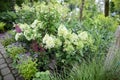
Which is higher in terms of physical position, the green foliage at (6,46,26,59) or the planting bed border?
the green foliage at (6,46,26,59)

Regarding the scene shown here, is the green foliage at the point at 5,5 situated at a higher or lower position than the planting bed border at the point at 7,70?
higher

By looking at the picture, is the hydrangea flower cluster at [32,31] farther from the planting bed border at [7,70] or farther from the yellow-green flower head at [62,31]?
the planting bed border at [7,70]

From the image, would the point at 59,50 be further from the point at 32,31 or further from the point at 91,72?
the point at 91,72

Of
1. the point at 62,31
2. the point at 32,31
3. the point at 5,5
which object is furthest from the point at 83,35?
the point at 5,5

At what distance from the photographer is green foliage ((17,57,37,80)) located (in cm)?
300

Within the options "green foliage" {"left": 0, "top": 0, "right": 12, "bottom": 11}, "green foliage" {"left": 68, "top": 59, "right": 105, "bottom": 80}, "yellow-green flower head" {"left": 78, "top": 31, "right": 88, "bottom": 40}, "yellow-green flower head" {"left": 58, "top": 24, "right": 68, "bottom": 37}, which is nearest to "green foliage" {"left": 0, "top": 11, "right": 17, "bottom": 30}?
"green foliage" {"left": 0, "top": 0, "right": 12, "bottom": 11}

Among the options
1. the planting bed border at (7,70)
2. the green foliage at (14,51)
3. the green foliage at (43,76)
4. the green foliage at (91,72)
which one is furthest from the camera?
the green foliage at (14,51)

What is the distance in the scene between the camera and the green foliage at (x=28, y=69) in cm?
300

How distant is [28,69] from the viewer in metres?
3.03

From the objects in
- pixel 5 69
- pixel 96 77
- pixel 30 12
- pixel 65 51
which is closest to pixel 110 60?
pixel 96 77

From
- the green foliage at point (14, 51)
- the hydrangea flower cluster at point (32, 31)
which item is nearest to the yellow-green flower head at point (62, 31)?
the hydrangea flower cluster at point (32, 31)

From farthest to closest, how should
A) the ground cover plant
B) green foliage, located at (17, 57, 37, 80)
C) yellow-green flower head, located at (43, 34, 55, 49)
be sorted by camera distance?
yellow-green flower head, located at (43, 34, 55, 49)
green foliage, located at (17, 57, 37, 80)
the ground cover plant

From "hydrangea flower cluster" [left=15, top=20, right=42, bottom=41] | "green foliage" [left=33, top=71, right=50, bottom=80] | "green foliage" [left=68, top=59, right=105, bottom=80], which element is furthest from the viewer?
"hydrangea flower cluster" [left=15, top=20, right=42, bottom=41]

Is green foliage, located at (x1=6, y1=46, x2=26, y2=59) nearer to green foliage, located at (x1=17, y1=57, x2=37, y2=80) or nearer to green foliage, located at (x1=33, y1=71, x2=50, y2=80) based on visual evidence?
green foliage, located at (x1=17, y1=57, x2=37, y2=80)
